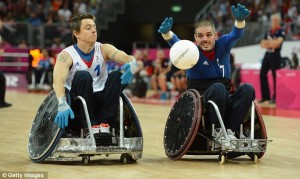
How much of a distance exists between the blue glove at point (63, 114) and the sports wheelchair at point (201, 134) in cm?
121

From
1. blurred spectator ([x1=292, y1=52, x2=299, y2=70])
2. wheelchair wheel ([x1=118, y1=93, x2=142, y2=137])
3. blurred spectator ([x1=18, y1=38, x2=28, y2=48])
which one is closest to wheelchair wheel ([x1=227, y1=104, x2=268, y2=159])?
wheelchair wheel ([x1=118, y1=93, x2=142, y2=137])

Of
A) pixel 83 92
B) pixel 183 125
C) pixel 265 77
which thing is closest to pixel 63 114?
pixel 83 92

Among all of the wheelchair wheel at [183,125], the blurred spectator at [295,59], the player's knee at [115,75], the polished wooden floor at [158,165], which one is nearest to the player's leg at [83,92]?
the player's knee at [115,75]

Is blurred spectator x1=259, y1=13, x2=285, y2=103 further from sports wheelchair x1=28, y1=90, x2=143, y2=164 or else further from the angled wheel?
the angled wheel

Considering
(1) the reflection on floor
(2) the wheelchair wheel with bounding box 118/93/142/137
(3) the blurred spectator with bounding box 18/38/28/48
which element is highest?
(3) the blurred spectator with bounding box 18/38/28/48

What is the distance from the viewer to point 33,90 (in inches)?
974

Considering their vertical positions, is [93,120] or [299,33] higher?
[299,33]

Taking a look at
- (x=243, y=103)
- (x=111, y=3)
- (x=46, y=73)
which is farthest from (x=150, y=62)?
(x=243, y=103)

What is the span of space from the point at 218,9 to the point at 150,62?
505 centimetres

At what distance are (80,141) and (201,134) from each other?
131 cm

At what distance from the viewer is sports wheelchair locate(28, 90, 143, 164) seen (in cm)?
711

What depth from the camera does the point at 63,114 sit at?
6.94 m

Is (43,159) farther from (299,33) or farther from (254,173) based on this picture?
(299,33)

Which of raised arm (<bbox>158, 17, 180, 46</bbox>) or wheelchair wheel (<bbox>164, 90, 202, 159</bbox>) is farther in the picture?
raised arm (<bbox>158, 17, 180, 46</bbox>)
